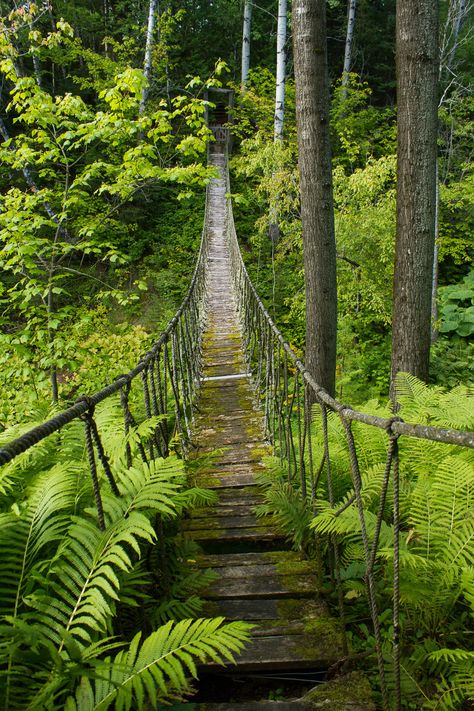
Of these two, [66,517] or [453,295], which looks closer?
[66,517]

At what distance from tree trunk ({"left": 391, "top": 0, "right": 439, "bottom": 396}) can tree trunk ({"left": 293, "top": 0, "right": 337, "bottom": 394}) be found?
56 centimetres

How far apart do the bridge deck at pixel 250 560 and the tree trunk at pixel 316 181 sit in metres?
0.93

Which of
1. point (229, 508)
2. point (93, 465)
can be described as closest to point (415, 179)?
point (229, 508)

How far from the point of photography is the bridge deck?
1.60 m

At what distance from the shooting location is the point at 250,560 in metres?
2.16

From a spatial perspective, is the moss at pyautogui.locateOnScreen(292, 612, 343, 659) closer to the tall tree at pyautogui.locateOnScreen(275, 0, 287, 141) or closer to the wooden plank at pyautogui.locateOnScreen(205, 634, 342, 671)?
the wooden plank at pyautogui.locateOnScreen(205, 634, 342, 671)

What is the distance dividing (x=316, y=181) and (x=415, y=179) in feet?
2.53

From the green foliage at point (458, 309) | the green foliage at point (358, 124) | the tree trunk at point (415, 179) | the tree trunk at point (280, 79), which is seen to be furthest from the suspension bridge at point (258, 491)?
the green foliage at point (358, 124)

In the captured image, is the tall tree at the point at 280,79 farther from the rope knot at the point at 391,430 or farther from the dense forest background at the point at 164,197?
the rope knot at the point at 391,430

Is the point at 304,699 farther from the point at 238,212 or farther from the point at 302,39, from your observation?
the point at 238,212

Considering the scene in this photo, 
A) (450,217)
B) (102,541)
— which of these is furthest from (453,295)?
(102,541)

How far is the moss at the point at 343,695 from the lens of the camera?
133 cm

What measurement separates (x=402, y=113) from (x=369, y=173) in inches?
126

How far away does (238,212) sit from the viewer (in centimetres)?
1417
